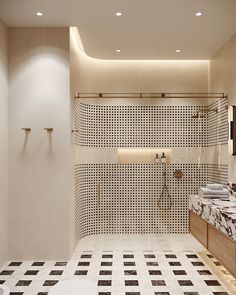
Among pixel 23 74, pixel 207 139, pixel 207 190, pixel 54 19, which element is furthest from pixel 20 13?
pixel 207 139

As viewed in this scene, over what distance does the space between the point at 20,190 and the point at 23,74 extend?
156 centimetres

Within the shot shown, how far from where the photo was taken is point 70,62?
4414 mm

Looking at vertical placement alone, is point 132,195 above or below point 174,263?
above

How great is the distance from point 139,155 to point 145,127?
→ 504 mm

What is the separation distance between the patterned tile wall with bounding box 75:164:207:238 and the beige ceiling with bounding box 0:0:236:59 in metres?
1.99

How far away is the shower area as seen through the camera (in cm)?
558

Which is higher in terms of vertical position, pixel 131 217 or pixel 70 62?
pixel 70 62

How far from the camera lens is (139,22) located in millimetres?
4062

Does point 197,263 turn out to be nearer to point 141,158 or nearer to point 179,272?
point 179,272

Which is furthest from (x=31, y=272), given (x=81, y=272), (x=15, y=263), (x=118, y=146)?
(x=118, y=146)

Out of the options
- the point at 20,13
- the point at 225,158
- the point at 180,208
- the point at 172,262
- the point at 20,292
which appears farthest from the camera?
the point at 180,208

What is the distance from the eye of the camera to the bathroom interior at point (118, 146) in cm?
370

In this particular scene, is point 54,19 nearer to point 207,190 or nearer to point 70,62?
point 70,62

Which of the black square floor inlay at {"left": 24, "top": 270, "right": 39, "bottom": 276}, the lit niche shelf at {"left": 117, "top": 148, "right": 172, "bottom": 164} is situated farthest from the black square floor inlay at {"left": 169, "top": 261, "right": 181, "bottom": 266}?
the lit niche shelf at {"left": 117, "top": 148, "right": 172, "bottom": 164}
